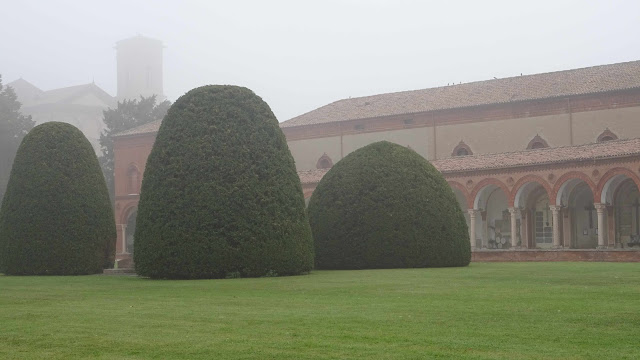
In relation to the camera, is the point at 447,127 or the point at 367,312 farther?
the point at 447,127

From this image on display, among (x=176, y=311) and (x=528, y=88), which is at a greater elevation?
(x=528, y=88)

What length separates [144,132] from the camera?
1868 inches

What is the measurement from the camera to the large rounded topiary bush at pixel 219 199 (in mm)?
16688

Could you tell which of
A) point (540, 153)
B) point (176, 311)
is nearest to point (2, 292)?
point (176, 311)

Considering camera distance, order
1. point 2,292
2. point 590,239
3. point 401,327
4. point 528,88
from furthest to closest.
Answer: point 528,88 → point 590,239 → point 2,292 → point 401,327

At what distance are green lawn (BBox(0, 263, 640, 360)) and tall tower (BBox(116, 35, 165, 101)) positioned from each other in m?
111

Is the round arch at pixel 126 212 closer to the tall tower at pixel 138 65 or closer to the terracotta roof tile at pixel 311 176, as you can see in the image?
the terracotta roof tile at pixel 311 176

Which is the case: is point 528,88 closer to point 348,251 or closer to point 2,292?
point 348,251

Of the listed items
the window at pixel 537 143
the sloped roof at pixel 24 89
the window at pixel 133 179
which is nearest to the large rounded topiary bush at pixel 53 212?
the window at pixel 537 143

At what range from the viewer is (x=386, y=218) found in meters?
20.1

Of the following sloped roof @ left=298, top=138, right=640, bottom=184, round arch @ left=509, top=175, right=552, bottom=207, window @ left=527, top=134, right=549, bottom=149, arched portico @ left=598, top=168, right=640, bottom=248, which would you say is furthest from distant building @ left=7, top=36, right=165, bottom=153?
arched portico @ left=598, top=168, right=640, bottom=248

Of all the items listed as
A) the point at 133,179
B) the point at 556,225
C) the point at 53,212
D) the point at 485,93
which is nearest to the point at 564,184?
the point at 556,225

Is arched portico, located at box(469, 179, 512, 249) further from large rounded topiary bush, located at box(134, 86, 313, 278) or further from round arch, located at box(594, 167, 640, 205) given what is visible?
large rounded topiary bush, located at box(134, 86, 313, 278)

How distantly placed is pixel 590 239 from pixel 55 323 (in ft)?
94.4
